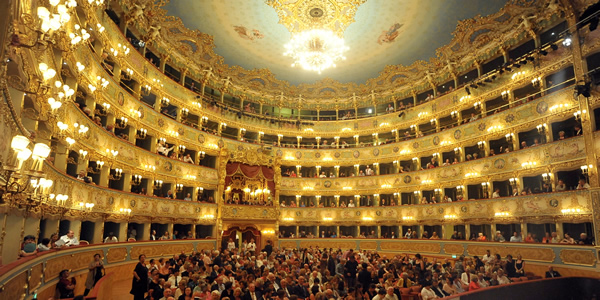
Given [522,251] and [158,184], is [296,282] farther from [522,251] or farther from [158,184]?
[158,184]

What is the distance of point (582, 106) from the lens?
1644 centimetres

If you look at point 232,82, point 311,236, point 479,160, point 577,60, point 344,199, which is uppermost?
point 232,82

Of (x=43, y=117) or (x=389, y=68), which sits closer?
(x=43, y=117)

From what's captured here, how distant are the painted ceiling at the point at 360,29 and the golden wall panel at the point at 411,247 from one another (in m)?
13.4

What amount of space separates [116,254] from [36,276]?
7.75 m

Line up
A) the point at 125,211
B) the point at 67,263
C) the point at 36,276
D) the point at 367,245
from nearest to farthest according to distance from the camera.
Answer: the point at 36,276 < the point at 67,263 < the point at 125,211 < the point at 367,245

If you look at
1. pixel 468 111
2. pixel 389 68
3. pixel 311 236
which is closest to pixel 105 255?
pixel 311 236

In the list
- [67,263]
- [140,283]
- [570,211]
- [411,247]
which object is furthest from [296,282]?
[411,247]

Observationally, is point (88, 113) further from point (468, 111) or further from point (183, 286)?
point (468, 111)

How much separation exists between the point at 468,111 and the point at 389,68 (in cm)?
676

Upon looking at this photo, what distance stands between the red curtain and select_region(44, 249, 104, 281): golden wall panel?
48.5 ft

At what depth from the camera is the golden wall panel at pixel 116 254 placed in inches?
523

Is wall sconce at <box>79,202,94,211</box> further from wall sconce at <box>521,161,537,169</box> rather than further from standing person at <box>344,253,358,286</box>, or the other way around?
wall sconce at <box>521,161,537,169</box>

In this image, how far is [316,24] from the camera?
21.1 metres
